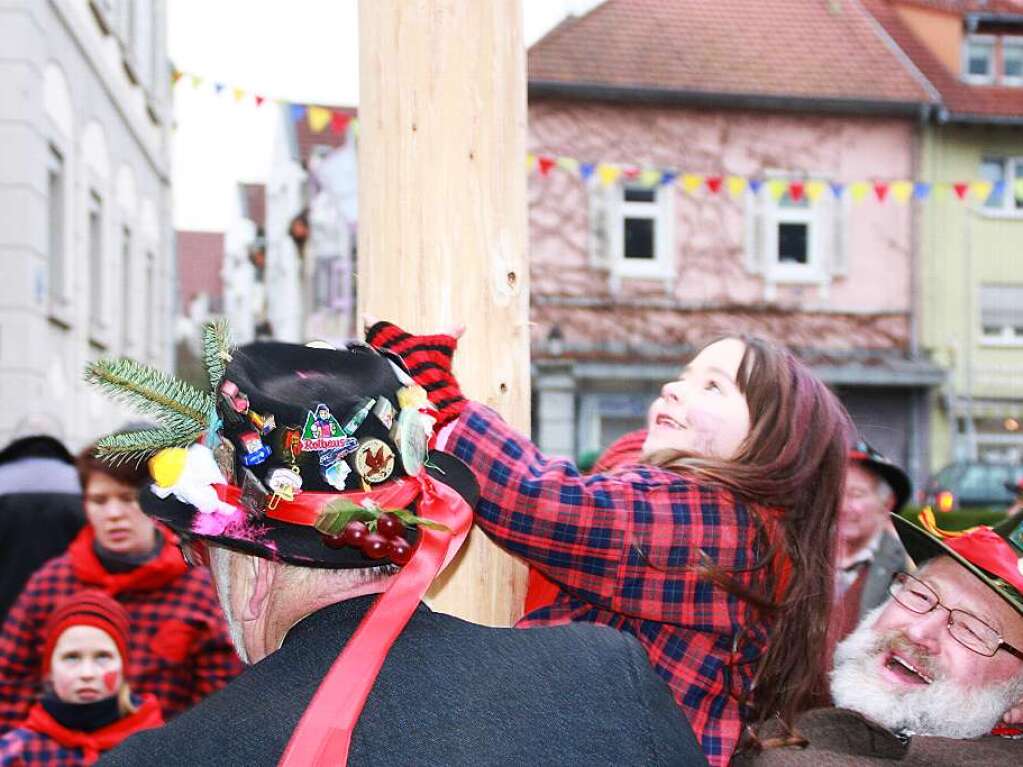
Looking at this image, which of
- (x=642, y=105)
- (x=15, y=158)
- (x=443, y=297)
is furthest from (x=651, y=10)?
(x=443, y=297)

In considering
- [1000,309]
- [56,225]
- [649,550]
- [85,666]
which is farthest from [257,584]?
[1000,309]

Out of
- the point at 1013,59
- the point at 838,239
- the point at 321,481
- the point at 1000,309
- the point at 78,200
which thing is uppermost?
the point at 1013,59

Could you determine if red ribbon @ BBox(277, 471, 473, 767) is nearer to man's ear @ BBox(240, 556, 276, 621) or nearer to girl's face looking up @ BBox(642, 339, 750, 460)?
man's ear @ BBox(240, 556, 276, 621)

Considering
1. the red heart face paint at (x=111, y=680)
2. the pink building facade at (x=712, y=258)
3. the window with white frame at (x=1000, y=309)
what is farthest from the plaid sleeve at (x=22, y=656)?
the window with white frame at (x=1000, y=309)

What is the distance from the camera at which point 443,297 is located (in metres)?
2.17

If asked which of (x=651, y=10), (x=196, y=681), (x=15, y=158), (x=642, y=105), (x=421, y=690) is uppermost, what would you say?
(x=651, y=10)

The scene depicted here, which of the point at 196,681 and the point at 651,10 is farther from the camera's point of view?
the point at 651,10

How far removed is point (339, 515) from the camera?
1486 mm

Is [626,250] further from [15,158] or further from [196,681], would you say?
[196,681]

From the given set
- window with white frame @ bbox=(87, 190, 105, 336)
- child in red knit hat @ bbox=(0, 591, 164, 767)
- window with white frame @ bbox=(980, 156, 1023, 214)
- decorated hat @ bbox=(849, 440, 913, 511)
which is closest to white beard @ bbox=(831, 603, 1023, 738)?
decorated hat @ bbox=(849, 440, 913, 511)

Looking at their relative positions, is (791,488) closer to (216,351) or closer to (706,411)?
(706,411)

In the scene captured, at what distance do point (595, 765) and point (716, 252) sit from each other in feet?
61.1

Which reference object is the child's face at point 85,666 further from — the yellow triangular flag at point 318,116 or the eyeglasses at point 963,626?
the yellow triangular flag at point 318,116

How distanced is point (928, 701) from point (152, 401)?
1.52 meters
